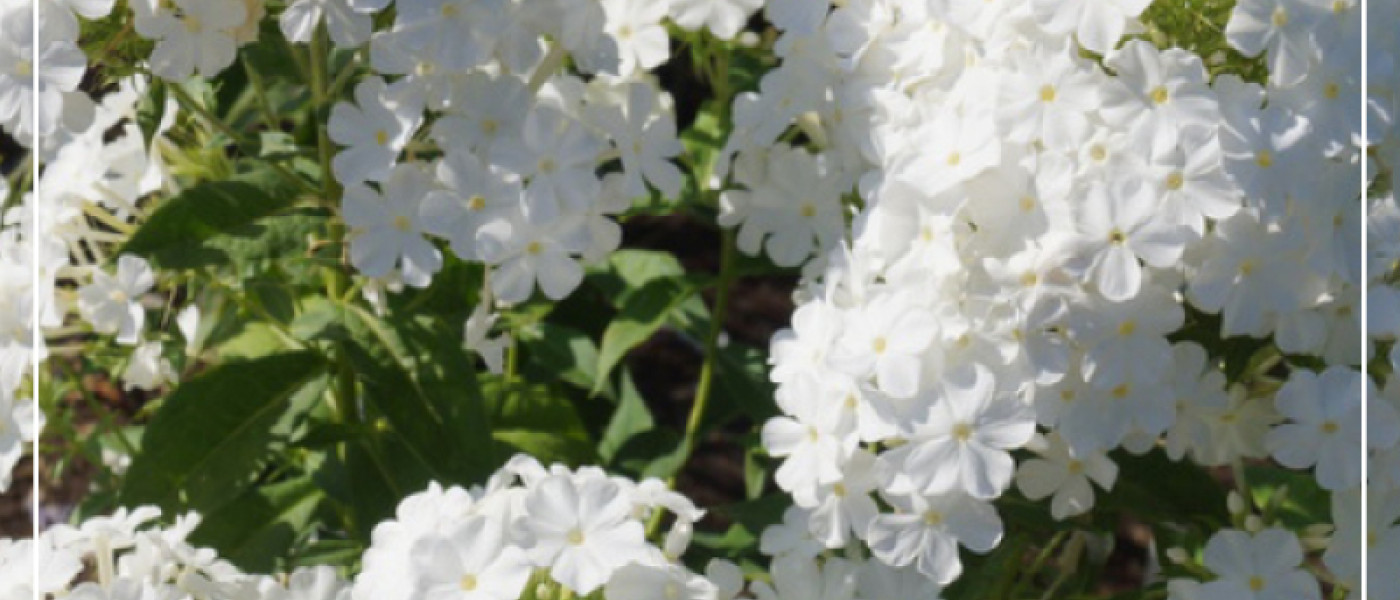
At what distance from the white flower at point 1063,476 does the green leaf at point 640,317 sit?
0.47 m

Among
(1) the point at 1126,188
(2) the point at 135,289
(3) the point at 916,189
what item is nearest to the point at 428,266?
(2) the point at 135,289

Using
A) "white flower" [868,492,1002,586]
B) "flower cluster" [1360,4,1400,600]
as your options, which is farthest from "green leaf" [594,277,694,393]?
"flower cluster" [1360,4,1400,600]

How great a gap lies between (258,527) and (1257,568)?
89 cm

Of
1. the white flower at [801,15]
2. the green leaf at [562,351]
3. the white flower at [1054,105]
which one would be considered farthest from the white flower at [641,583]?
the green leaf at [562,351]

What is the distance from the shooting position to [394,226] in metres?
A: 1.55

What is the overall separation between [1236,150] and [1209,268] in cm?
8

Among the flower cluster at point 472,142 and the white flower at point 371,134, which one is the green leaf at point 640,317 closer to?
the flower cluster at point 472,142

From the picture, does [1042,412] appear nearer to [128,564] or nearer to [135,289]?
[128,564]

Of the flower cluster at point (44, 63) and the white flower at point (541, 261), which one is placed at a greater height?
the flower cluster at point (44, 63)

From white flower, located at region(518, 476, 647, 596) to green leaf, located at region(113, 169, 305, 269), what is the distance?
386 mm

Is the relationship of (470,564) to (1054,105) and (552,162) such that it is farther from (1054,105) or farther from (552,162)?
(1054,105)

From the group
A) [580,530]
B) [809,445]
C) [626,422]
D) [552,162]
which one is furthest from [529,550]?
[626,422]

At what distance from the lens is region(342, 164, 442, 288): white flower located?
154 centimetres

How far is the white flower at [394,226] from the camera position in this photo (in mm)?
1538
